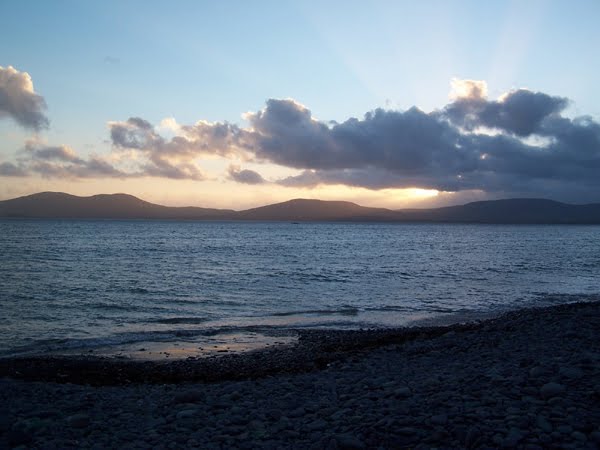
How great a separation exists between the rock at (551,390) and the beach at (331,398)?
0.7 inches

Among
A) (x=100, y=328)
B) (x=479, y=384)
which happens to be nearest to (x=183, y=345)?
(x=100, y=328)

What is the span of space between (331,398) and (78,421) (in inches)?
188

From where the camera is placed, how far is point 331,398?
9.58m

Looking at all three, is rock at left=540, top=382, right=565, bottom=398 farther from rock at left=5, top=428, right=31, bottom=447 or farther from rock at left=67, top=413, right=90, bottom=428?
rock at left=5, top=428, right=31, bottom=447

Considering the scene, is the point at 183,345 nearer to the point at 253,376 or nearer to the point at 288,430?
the point at 253,376

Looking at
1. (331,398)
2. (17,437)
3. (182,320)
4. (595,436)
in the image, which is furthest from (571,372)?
(182,320)

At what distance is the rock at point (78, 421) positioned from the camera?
8.66 metres

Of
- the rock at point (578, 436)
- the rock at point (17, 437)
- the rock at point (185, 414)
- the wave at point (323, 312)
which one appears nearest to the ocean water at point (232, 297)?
the wave at point (323, 312)

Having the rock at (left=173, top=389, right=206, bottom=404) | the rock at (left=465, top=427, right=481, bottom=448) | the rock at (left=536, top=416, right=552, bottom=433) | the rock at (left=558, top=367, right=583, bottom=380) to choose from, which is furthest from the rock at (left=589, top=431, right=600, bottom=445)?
the rock at (left=173, top=389, right=206, bottom=404)

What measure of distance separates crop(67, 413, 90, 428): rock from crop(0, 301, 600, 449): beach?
3 cm

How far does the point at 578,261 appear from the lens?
56.2m

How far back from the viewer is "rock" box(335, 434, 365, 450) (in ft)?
22.8

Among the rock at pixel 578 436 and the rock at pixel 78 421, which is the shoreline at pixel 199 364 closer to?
the rock at pixel 78 421

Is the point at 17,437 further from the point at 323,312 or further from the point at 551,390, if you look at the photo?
the point at 323,312
